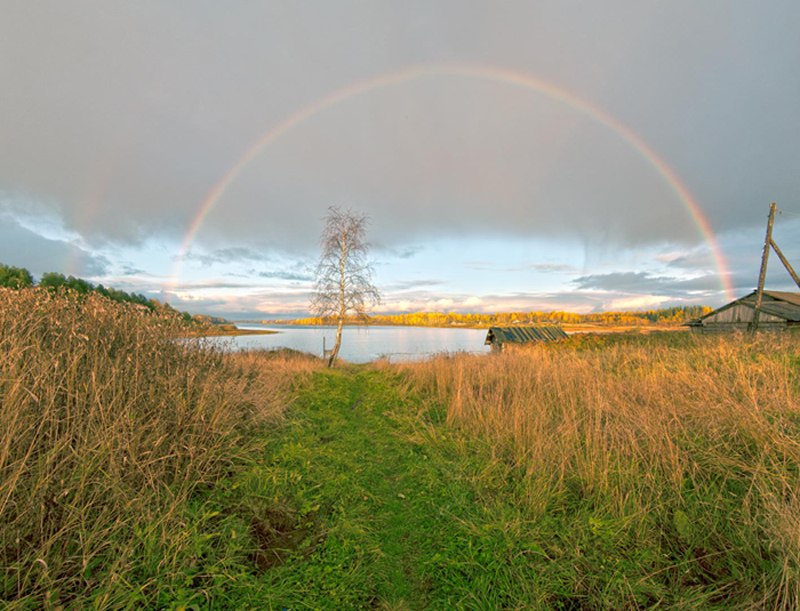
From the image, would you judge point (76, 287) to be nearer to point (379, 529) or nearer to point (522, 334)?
point (379, 529)

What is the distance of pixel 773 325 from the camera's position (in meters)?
20.1

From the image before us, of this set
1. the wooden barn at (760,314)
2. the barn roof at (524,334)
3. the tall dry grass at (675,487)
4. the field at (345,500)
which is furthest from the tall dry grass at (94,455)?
the wooden barn at (760,314)

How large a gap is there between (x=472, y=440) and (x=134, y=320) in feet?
17.8

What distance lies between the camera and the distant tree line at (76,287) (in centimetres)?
506

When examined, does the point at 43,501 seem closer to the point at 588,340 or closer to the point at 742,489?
the point at 742,489

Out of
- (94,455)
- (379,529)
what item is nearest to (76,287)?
(94,455)

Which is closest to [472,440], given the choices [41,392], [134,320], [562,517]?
[562,517]

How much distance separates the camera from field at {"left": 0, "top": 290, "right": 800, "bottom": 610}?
85.9 inches

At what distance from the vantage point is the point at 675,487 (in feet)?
10.4

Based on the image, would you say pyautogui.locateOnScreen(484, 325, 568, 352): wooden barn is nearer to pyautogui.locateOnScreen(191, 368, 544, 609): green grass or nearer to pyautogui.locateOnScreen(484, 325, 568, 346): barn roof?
pyautogui.locateOnScreen(484, 325, 568, 346): barn roof

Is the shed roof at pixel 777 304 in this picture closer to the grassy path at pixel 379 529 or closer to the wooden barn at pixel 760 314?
the wooden barn at pixel 760 314

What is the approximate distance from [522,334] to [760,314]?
17413 millimetres

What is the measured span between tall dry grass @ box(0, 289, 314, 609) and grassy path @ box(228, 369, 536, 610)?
740 millimetres

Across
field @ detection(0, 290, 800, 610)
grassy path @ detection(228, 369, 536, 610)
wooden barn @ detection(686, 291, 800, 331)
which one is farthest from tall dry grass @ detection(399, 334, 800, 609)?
wooden barn @ detection(686, 291, 800, 331)
